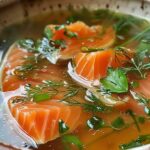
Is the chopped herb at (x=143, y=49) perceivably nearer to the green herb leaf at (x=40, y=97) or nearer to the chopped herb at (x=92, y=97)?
the chopped herb at (x=92, y=97)

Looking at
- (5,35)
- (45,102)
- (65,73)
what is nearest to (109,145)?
(45,102)

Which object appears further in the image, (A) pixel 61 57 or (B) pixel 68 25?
(B) pixel 68 25

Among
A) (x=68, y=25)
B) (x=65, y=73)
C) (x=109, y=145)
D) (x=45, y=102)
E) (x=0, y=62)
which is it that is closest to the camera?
(x=109, y=145)

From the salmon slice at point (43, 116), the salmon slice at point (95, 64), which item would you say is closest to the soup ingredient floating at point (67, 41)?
the salmon slice at point (95, 64)

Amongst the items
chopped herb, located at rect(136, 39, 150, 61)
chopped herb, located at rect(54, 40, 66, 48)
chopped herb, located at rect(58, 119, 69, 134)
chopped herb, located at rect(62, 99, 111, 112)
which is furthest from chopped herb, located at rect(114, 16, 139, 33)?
chopped herb, located at rect(58, 119, 69, 134)

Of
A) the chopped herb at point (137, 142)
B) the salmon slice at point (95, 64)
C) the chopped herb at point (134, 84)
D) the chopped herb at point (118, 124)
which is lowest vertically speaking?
the chopped herb at point (137, 142)

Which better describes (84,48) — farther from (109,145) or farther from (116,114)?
(109,145)
